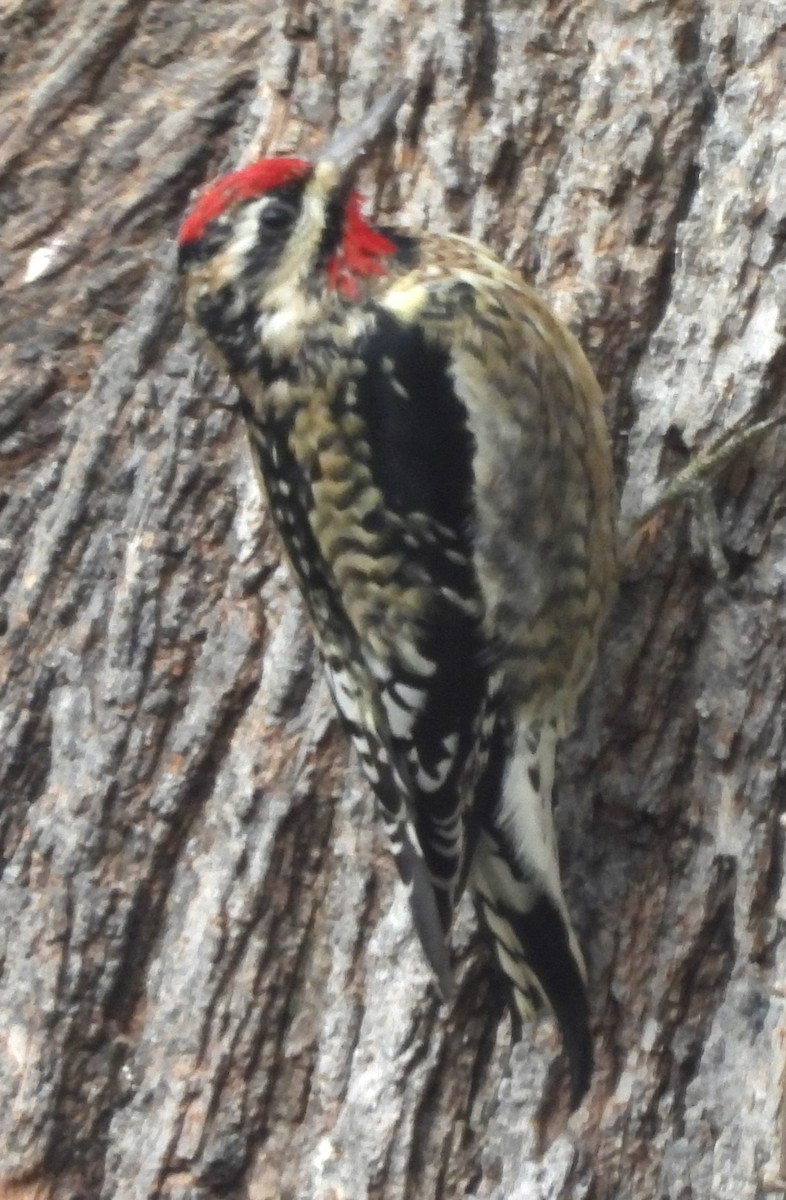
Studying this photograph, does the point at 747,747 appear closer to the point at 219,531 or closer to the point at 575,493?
the point at 575,493

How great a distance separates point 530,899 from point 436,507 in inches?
25.9

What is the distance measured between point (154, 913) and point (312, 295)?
3.69 feet

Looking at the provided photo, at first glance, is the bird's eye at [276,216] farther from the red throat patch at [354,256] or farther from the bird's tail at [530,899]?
the bird's tail at [530,899]

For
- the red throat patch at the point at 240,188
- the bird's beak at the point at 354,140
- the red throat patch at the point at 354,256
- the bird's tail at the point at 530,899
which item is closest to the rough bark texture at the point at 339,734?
the bird's tail at the point at 530,899

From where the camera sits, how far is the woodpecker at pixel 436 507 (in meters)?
2.33

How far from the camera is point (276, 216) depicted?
7.97ft

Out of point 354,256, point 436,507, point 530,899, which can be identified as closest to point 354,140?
point 354,256

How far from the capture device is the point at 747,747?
92.8 inches

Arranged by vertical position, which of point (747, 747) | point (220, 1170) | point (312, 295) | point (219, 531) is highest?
point (312, 295)

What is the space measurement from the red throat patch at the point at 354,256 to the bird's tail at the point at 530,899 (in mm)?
824

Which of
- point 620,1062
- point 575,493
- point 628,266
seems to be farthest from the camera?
point 628,266

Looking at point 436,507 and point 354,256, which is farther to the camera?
point 354,256

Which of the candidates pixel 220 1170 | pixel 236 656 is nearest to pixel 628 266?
pixel 236 656

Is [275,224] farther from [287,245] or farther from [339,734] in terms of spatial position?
[339,734]
